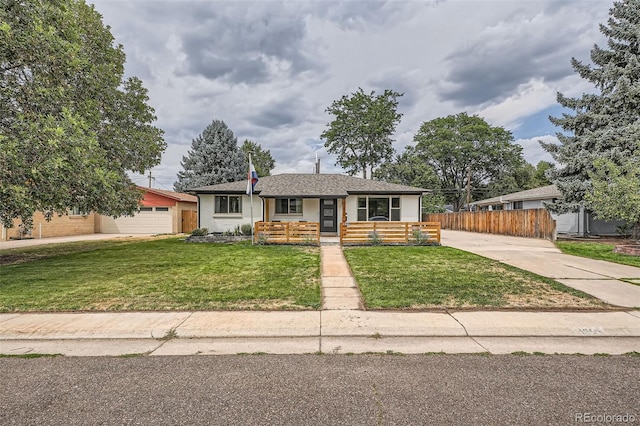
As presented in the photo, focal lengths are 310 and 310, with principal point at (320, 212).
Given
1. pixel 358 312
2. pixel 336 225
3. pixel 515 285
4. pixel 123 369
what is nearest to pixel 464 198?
pixel 336 225

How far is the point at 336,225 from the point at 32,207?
13.9 meters

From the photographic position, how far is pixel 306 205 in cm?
1892

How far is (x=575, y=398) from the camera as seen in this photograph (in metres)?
2.75

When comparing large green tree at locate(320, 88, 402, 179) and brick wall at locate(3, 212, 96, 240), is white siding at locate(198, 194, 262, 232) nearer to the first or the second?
brick wall at locate(3, 212, 96, 240)

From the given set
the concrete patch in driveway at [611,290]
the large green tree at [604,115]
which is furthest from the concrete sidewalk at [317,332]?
the large green tree at [604,115]

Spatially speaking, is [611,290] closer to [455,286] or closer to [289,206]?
[455,286]

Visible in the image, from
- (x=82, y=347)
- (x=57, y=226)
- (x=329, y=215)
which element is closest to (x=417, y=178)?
(x=329, y=215)

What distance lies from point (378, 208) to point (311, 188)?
424 centimetres

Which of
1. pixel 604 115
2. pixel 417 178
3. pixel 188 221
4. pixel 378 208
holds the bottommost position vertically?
pixel 188 221

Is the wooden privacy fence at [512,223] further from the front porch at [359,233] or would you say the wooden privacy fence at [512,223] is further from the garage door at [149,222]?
the garage door at [149,222]

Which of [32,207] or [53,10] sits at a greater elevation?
[53,10]

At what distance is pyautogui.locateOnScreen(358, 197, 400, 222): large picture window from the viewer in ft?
61.0

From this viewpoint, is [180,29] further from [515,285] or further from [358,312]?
[515,285]

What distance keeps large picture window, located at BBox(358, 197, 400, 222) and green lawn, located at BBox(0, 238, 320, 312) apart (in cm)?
779
